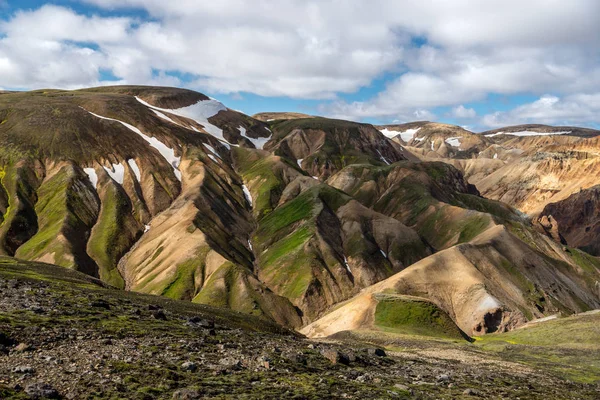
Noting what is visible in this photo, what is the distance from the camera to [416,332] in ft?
311

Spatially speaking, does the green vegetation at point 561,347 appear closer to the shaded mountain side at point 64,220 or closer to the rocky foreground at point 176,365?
the rocky foreground at point 176,365

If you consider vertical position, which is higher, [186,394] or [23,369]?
[23,369]

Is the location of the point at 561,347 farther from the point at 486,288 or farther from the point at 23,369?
the point at 23,369

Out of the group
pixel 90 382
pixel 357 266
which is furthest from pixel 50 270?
pixel 357 266

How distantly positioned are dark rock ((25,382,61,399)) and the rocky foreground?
44 mm

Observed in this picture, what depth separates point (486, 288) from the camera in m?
128

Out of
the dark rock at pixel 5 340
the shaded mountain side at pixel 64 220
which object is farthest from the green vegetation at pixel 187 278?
the dark rock at pixel 5 340

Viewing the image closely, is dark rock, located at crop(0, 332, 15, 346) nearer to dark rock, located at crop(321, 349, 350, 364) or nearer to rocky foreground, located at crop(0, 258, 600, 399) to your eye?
rocky foreground, located at crop(0, 258, 600, 399)

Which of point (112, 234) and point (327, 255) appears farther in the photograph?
point (112, 234)

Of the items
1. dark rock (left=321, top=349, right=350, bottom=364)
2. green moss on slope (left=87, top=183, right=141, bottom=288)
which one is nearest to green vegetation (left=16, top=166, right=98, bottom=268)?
green moss on slope (left=87, top=183, right=141, bottom=288)

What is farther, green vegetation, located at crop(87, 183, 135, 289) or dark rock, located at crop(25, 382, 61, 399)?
green vegetation, located at crop(87, 183, 135, 289)

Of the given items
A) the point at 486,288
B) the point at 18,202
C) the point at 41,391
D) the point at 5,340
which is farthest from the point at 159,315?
the point at 18,202

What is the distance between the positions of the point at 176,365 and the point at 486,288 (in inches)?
4526

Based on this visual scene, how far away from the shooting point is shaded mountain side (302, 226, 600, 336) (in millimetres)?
117188
